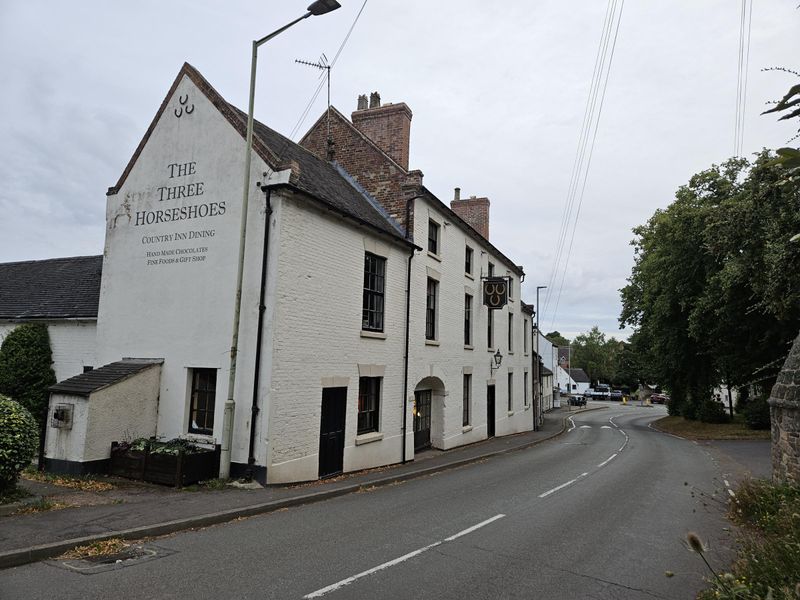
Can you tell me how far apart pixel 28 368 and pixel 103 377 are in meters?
6.19

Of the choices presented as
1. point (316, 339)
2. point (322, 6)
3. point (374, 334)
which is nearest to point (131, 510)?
point (316, 339)

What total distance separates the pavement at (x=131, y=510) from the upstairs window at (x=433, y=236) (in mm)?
8768

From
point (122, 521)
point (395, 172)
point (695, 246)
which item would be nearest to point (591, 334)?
point (695, 246)

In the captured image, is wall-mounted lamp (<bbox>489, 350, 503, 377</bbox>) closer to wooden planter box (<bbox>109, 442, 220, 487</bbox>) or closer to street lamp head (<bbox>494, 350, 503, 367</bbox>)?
street lamp head (<bbox>494, 350, 503, 367</bbox>)

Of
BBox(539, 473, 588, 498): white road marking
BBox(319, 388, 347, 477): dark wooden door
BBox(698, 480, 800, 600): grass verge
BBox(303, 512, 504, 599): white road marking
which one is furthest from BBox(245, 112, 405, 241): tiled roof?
BBox(698, 480, 800, 600): grass verge

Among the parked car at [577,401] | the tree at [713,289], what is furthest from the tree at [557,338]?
the tree at [713,289]

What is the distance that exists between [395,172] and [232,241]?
7.38 meters

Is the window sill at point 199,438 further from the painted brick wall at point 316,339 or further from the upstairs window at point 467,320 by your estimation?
the upstairs window at point 467,320

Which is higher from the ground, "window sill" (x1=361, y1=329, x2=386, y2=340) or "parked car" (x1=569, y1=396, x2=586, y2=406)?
"window sill" (x1=361, y1=329, x2=386, y2=340)

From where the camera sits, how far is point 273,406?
36.1 feet

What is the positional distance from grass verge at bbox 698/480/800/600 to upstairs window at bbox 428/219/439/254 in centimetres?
1183

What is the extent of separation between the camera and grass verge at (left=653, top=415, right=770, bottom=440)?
27.0 m

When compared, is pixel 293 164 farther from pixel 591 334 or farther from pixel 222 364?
pixel 591 334

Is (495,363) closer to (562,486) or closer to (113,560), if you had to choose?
(562,486)
